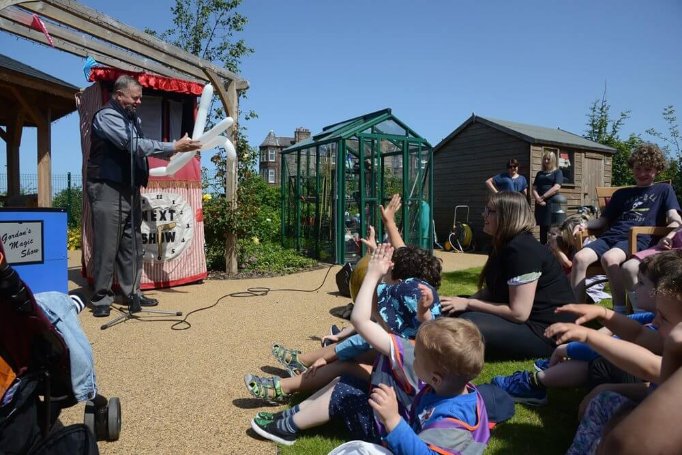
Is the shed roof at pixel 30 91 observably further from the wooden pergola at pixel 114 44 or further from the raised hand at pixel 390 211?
the raised hand at pixel 390 211

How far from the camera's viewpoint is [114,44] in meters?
6.61

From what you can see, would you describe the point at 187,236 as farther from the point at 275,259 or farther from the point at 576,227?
the point at 576,227

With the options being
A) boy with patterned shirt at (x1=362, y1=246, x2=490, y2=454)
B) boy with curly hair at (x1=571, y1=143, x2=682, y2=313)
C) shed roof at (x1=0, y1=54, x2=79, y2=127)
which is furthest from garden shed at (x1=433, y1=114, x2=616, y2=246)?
boy with patterned shirt at (x1=362, y1=246, x2=490, y2=454)

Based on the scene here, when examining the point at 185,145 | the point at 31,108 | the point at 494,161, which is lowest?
the point at 185,145

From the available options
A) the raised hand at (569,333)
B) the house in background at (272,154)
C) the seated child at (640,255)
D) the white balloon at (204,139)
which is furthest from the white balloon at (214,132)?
the house in background at (272,154)

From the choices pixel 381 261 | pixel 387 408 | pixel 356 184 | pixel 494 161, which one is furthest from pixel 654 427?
pixel 494 161

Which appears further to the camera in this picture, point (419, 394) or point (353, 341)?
point (353, 341)

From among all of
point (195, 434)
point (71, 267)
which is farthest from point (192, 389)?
point (71, 267)

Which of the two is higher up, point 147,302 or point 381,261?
point 381,261

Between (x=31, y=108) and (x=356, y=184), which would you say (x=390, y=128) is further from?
(x=31, y=108)

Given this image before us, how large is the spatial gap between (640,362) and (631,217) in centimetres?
337

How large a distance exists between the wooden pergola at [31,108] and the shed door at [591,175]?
14288 mm

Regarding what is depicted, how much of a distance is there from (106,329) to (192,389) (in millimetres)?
1827

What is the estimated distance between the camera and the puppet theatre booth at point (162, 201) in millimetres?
6223
